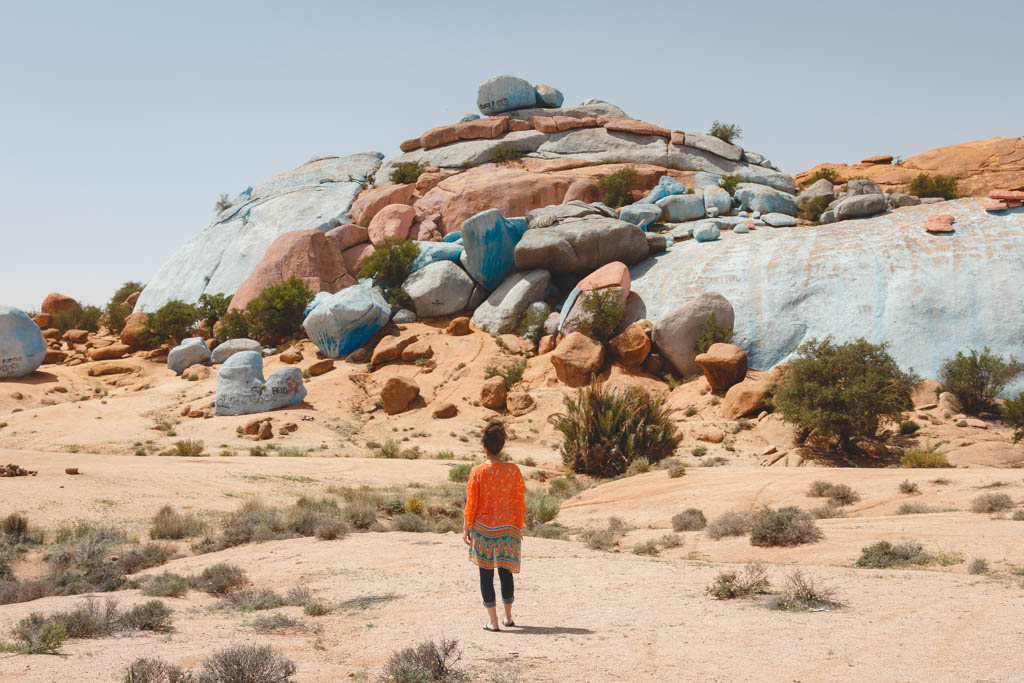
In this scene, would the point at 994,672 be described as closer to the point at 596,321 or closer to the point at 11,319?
the point at 596,321

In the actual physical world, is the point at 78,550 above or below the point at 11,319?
below

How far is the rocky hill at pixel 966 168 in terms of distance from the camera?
31.8 meters

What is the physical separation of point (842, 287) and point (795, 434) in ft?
23.6

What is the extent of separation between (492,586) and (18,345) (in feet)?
87.6

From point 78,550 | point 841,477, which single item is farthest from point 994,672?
point 78,550

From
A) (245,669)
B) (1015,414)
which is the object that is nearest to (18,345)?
(245,669)

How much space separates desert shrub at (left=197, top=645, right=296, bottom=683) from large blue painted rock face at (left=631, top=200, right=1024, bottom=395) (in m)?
19.3

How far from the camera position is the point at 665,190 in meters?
Result: 33.2

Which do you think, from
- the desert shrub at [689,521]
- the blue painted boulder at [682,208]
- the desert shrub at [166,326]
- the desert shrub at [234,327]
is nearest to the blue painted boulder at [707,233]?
the blue painted boulder at [682,208]

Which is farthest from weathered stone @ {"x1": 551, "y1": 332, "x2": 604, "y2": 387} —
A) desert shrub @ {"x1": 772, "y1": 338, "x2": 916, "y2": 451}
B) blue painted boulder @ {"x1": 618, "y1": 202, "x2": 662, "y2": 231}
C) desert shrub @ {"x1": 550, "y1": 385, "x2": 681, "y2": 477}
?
blue painted boulder @ {"x1": 618, "y1": 202, "x2": 662, "y2": 231}

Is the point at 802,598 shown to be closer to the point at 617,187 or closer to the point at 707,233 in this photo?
the point at 707,233

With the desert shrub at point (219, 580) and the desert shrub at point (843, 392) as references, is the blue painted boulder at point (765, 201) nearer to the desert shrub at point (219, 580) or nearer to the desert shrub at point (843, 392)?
the desert shrub at point (843, 392)

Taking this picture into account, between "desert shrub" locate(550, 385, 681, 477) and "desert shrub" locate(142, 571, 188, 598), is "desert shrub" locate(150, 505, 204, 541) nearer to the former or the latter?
"desert shrub" locate(142, 571, 188, 598)

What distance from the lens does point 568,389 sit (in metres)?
22.3
